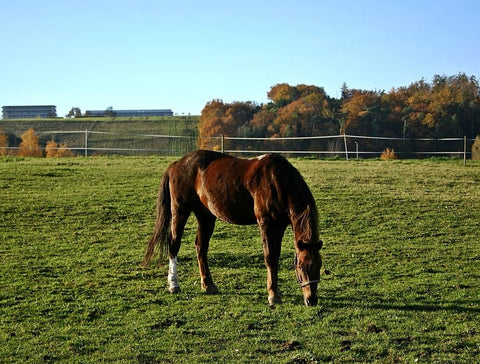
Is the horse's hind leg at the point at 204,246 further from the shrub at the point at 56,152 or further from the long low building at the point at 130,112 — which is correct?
the long low building at the point at 130,112

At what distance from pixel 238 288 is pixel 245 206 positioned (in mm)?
1308

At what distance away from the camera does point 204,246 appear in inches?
330

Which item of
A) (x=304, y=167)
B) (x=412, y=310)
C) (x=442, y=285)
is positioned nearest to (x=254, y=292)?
(x=412, y=310)

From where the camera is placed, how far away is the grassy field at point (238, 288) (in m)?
5.90

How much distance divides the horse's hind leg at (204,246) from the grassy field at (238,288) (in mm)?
161

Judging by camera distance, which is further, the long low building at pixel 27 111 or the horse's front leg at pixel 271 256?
the long low building at pixel 27 111

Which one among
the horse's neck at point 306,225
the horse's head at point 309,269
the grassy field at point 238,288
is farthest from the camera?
the horse's neck at point 306,225

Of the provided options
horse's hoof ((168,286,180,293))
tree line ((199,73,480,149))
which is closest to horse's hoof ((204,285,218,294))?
horse's hoof ((168,286,180,293))

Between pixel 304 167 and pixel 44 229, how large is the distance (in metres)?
11.8

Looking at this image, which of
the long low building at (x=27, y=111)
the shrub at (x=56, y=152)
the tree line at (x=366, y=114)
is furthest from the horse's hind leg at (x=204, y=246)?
the long low building at (x=27, y=111)

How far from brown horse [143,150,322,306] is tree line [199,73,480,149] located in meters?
33.4

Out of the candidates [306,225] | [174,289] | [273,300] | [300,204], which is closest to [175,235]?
[174,289]

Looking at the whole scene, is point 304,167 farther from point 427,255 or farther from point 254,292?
point 254,292

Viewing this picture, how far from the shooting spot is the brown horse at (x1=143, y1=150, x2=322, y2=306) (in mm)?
6553
